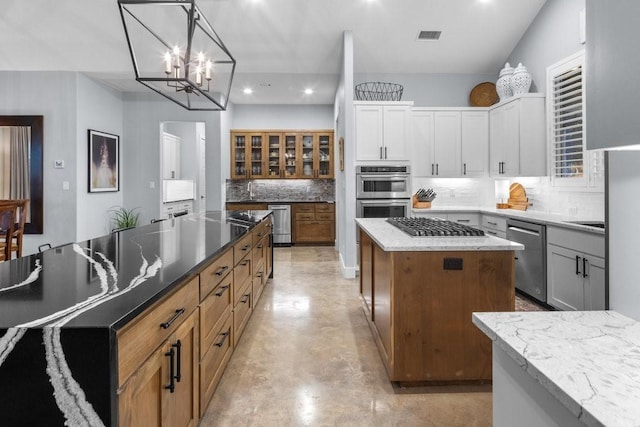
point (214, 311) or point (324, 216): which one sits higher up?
point (324, 216)

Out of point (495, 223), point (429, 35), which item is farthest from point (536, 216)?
point (429, 35)

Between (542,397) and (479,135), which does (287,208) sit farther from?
(542,397)

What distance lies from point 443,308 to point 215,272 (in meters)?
1.27

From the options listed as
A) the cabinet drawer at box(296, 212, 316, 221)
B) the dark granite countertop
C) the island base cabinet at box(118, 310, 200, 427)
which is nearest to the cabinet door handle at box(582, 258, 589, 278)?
the dark granite countertop

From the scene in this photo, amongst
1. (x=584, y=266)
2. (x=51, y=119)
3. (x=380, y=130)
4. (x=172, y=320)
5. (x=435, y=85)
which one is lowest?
(x=584, y=266)

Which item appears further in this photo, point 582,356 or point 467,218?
point 467,218

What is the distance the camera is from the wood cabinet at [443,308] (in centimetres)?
226

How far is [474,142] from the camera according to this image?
5781mm

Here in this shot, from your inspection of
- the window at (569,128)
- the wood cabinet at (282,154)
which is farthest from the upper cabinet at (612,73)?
the wood cabinet at (282,154)

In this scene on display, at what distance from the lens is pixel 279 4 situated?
4.85 meters

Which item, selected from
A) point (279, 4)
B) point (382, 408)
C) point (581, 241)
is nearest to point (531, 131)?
point (581, 241)

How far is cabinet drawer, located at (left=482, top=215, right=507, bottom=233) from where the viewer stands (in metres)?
4.75

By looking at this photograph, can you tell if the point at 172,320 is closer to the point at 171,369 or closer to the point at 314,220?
the point at 171,369

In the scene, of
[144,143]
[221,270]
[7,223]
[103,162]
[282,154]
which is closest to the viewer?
[221,270]
